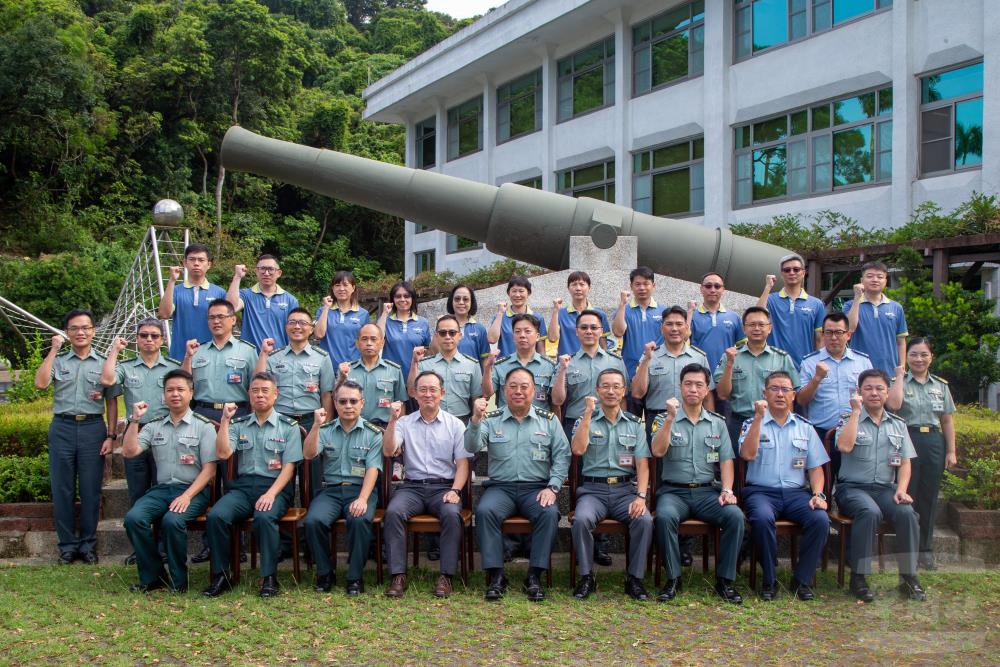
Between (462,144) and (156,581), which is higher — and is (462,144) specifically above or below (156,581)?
above

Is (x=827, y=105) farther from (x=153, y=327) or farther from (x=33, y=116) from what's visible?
(x=33, y=116)

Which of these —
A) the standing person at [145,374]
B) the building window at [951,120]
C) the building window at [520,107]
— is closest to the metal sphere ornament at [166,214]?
the standing person at [145,374]

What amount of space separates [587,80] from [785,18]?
5.66 metres

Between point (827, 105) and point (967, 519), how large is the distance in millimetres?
10572

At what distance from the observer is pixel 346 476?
18.6 feet

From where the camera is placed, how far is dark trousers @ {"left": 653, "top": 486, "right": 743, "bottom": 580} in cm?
527

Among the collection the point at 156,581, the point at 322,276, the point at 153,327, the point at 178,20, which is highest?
the point at 178,20

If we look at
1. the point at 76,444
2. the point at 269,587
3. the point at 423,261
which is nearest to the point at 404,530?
the point at 269,587

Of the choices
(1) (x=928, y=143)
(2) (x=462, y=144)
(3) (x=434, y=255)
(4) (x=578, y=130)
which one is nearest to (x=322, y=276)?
(3) (x=434, y=255)

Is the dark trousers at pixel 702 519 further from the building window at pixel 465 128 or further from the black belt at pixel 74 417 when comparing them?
the building window at pixel 465 128

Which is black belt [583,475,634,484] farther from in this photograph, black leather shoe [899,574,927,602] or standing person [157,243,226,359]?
standing person [157,243,226,359]

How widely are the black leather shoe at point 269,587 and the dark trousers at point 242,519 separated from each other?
27 mm

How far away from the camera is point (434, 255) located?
26531 mm

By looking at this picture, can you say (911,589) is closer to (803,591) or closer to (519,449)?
(803,591)
